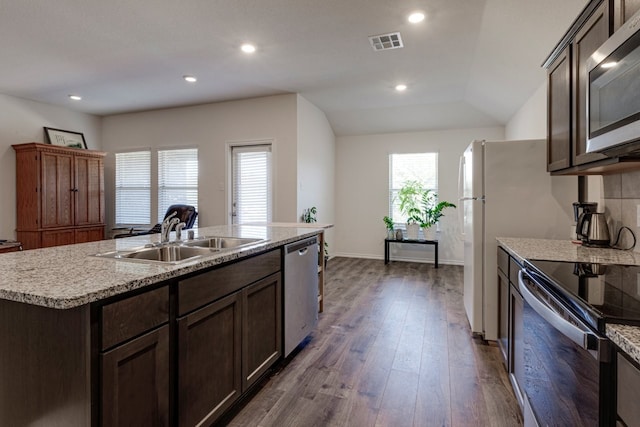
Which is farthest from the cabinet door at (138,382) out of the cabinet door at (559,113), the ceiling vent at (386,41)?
the ceiling vent at (386,41)

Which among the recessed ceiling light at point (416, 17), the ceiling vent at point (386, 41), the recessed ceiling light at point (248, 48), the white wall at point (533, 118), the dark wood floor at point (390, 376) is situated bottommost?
the dark wood floor at point (390, 376)

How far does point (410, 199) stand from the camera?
623 cm

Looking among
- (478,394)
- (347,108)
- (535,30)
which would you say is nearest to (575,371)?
(478,394)

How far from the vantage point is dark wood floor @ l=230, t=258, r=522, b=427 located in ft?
5.95

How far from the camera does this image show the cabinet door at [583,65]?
1.57m

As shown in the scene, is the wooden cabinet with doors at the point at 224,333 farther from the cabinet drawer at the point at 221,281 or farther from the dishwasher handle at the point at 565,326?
the dishwasher handle at the point at 565,326

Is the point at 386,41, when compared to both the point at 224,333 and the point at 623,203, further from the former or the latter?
the point at 224,333

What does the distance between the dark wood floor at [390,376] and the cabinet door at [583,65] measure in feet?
4.83

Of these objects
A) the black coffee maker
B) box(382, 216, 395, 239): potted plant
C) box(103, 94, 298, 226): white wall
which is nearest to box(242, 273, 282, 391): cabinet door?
the black coffee maker

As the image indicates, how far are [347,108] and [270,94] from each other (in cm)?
142

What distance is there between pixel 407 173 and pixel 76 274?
19.1 feet

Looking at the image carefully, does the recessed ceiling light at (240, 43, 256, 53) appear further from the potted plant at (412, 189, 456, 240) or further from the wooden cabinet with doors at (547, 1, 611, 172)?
the potted plant at (412, 189, 456, 240)

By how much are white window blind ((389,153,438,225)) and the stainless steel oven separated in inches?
187

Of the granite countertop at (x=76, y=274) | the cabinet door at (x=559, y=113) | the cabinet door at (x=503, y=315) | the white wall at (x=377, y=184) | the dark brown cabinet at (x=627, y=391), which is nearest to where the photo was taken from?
the dark brown cabinet at (x=627, y=391)
